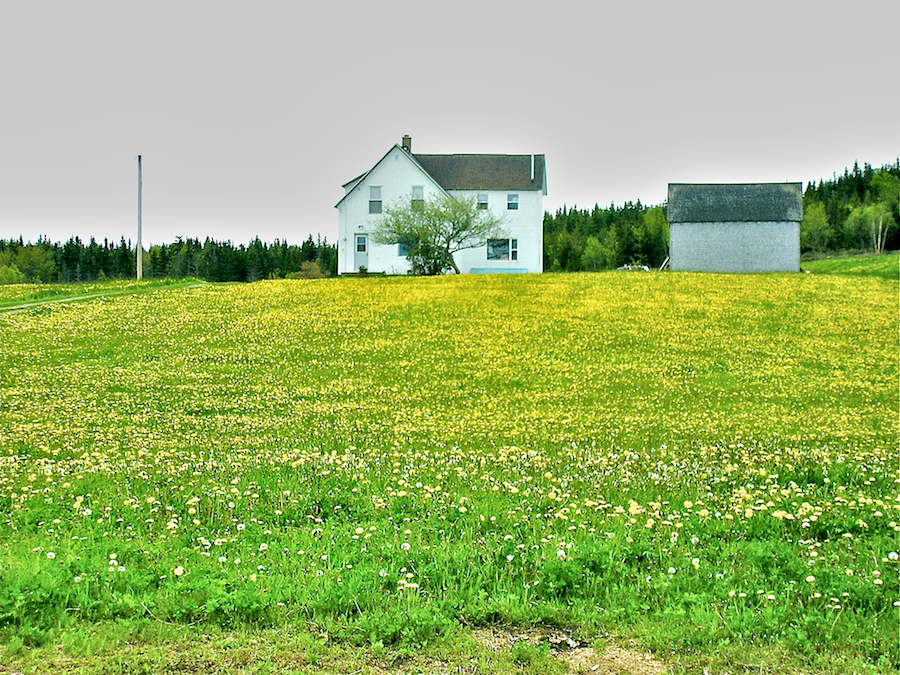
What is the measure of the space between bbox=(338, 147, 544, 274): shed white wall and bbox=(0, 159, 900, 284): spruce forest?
6112cm

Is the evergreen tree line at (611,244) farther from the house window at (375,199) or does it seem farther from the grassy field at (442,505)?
the grassy field at (442,505)

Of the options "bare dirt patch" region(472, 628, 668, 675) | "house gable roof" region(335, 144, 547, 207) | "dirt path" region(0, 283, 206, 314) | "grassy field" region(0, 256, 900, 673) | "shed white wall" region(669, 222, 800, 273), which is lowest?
"bare dirt patch" region(472, 628, 668, 675)

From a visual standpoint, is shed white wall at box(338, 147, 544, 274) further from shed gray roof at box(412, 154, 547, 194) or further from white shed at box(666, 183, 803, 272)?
white shed at box(666, 183, 803, 272)

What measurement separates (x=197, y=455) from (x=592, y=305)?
69.6 feet

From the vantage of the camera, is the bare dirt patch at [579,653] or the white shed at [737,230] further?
the white shed at [737,230]

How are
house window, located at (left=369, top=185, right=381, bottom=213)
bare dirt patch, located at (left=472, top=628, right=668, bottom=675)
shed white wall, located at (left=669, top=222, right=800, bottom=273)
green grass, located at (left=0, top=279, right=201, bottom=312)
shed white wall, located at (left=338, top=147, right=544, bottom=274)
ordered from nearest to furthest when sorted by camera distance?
bare dirt patch, located at (left=472, top=628, right=668, bottom=675) → green grass, located at (left=0, top=279, right=201, bottom=312) → shed white wall, located at (left=669, top=222, right=800, bottom=273) → shed white wall, located at (left=338, top=147, right=544, bottom=274) → house window, located at (left=369, top=185, right=381, bottom=213)

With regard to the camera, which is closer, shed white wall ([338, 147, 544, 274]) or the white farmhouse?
shed white wall ([338, 147, 544, 274])

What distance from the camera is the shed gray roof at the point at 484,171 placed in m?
60.5

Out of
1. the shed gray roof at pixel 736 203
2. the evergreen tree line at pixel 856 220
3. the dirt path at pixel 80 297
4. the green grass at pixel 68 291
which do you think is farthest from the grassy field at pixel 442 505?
the evergreen tree line at pixel 856 220

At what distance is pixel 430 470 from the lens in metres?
11.0

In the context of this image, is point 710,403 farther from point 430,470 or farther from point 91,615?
point 91,615

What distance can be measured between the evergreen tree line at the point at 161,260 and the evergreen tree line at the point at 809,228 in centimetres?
4136

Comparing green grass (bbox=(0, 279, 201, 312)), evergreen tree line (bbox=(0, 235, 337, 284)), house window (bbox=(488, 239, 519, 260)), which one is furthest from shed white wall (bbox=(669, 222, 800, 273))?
evergreen tree line (bbox=(0, 235, 337, 284))

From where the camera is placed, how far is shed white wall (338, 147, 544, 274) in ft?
190
